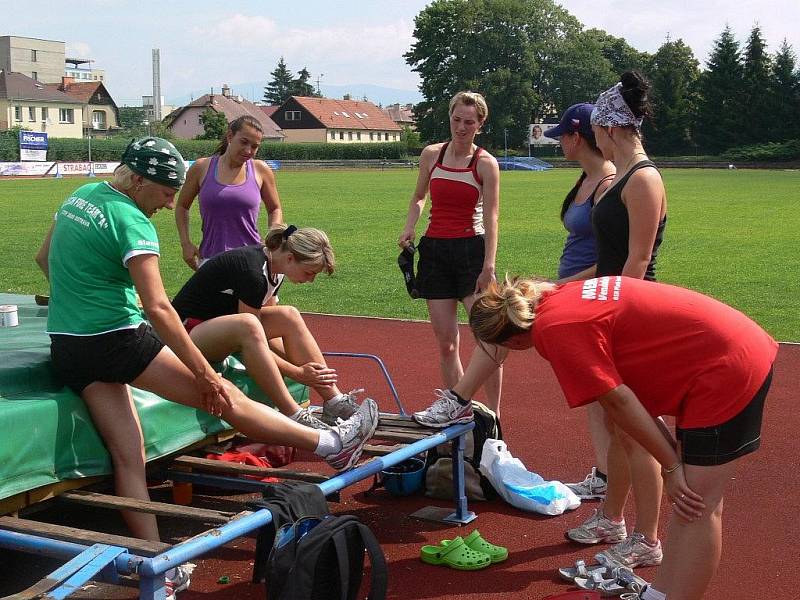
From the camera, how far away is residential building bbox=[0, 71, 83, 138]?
81875 mm

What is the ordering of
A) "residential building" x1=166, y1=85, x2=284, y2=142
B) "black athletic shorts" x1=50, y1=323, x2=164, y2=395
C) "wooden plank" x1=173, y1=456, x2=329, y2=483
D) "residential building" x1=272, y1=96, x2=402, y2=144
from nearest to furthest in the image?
"black athletic shorts" x1=50, y1=323, x2=164, y2=395
"wooden plank" x1=173, y1=456, x2=329, y2=483
"residential building" x1=166, y1=85, x2=284, y2=142
"residential building" x1=272, y1=96, x2=402, y2=144

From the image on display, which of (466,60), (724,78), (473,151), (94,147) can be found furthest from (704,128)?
(473,151)

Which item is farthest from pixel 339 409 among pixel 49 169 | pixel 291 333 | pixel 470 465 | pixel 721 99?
pixel 721 99

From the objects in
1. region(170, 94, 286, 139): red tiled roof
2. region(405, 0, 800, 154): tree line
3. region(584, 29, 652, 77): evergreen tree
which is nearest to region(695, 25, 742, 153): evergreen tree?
region(405, 0, 800, 154): tree line

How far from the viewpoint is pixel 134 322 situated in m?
4.11

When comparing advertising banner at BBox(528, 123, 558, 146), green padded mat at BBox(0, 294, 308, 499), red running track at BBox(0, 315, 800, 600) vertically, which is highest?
advertising banner at BBox(528, 123, 558, 146)

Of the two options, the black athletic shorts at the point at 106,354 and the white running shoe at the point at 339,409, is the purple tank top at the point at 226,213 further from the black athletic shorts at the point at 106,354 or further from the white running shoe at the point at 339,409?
the black athletic shorts at the point at 106,354

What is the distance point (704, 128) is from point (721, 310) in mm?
75654

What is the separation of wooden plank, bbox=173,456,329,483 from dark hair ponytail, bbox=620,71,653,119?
7.01ft

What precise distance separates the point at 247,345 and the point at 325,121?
334 feet

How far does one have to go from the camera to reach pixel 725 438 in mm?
3312

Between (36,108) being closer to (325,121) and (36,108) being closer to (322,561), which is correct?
(325,121)

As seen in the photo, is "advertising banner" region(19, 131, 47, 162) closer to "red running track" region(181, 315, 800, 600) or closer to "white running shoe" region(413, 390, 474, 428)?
"red running track" region(181, 315, 800, 600)

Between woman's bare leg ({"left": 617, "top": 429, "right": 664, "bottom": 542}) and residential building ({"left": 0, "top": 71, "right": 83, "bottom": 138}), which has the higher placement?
residential building ({"left": 0, "top": 71, "right": 83, "bottom": 138})
